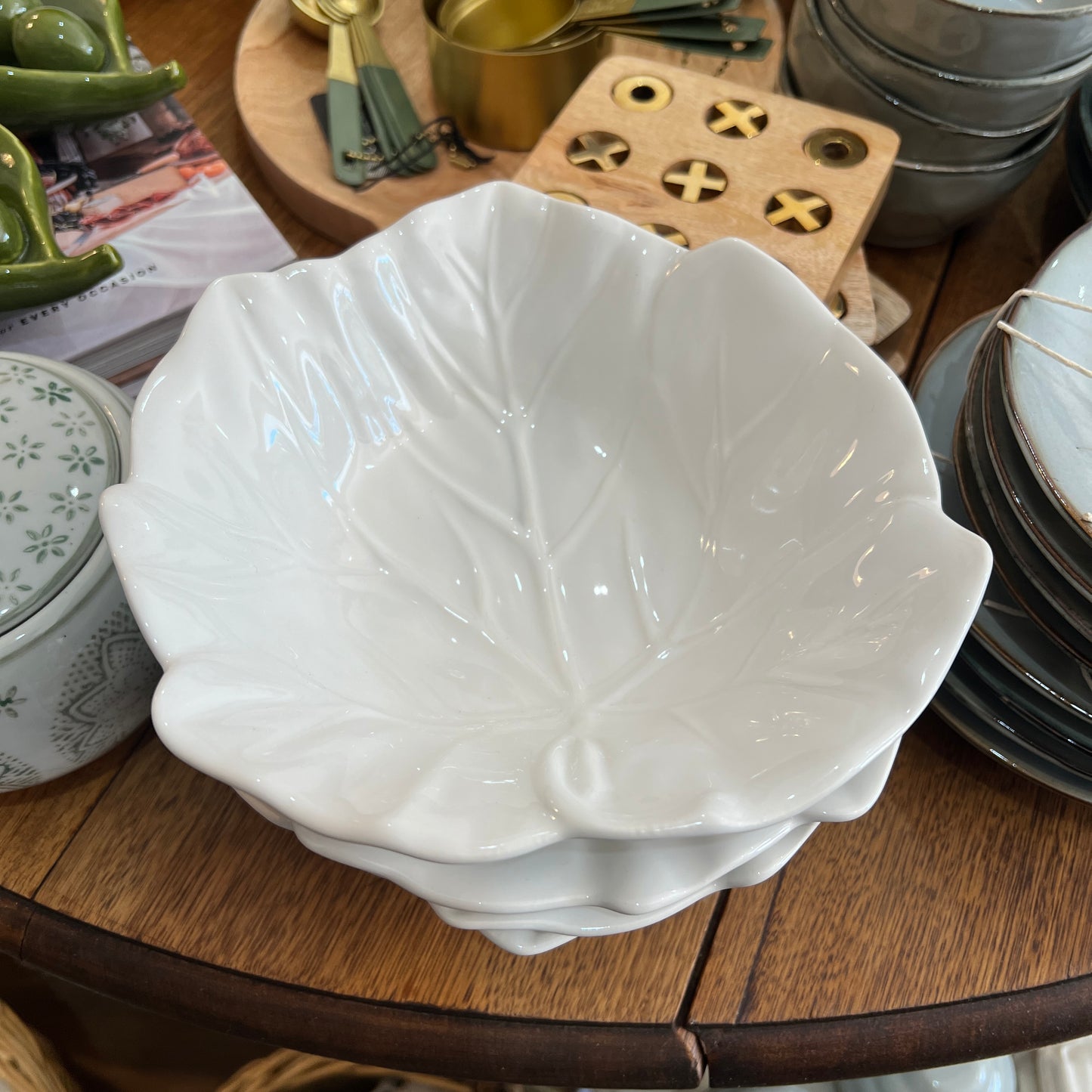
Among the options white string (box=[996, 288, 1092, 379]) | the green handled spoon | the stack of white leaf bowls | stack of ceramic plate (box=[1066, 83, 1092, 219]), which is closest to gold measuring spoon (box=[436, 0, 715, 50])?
the green handled spoon

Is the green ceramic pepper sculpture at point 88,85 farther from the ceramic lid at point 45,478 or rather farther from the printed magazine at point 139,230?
the ceramic lid at point 45,478

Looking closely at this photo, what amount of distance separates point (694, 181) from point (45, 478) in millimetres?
373

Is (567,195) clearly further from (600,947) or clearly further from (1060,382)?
(600,947)

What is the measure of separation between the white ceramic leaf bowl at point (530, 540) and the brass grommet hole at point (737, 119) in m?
0.15

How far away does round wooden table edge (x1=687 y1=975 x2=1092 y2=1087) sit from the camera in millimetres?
397

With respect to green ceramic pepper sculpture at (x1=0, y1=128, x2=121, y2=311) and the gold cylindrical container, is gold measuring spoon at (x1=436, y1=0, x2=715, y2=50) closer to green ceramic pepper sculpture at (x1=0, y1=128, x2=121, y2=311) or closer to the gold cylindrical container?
the gold cylindrical container

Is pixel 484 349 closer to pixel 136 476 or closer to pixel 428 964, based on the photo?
pixel 136 476

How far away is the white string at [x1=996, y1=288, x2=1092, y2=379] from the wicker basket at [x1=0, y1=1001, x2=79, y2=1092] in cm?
70

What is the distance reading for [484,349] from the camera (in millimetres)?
477

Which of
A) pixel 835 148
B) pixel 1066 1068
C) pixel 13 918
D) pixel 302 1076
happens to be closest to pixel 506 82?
pixel 835 148

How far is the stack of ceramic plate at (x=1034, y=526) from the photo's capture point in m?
0.38

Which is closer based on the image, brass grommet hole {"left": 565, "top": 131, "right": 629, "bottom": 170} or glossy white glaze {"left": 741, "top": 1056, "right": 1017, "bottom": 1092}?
brass grommet hole {"left": 565, "top": 131, "right": 629, "bottom": 170}

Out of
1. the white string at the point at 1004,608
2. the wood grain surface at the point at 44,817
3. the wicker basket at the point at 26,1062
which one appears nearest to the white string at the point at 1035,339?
the white string at the point at 1004,608

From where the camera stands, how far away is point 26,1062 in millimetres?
601
